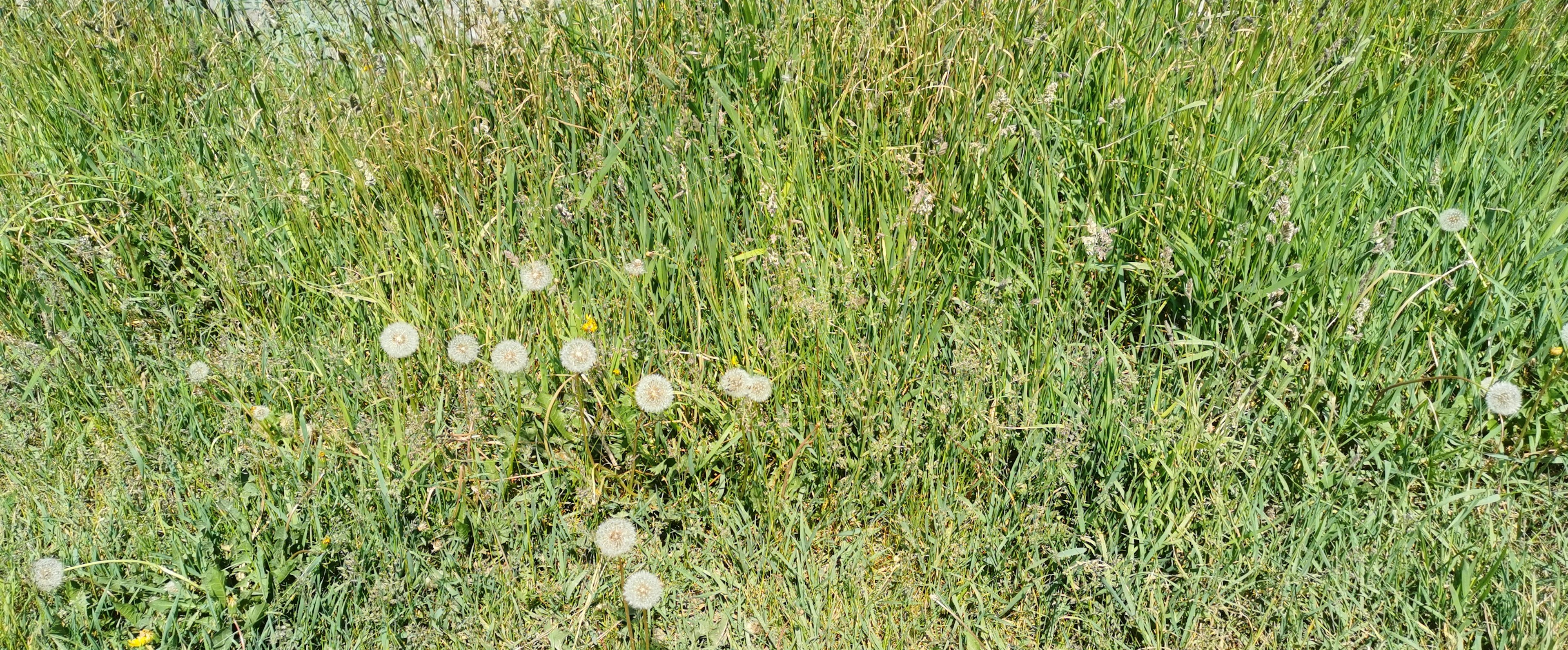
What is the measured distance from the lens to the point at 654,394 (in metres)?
2.06

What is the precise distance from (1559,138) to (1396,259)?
28.3 inches

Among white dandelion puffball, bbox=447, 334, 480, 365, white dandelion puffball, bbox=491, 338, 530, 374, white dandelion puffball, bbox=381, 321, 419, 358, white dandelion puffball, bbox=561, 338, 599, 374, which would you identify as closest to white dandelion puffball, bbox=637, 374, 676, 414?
white dandelion puffball, bbox=561, 338, 599, 374

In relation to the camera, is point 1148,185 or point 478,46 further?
point 478,46

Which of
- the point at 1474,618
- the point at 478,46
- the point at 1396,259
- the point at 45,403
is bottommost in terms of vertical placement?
the point at 1474,618

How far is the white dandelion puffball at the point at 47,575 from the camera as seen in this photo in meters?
1.88

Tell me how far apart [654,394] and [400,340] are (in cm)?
59

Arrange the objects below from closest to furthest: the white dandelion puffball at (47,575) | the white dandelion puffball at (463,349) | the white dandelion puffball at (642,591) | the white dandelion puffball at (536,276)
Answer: the white dandelion puffball at (642,591) < the white dandelion puffball at (47,575) < the white dandelion puffball at (463,349) < the white dandelion puffball at (536,276)

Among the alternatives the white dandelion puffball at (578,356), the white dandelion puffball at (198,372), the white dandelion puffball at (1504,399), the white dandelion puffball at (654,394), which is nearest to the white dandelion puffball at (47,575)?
the white dandelion puffball at (198,372)

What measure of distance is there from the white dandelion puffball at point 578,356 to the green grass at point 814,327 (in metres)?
0.18

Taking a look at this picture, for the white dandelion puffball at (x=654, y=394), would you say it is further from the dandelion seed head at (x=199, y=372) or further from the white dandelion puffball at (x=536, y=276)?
the dandelion seed head at (x=199, y=372)

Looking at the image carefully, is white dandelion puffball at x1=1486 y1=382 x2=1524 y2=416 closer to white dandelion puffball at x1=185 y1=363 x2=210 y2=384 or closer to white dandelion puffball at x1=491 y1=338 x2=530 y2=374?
white dandelion puffball at x1=491 y1=338 x2=530 y2=374

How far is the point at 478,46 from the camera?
2891 mm

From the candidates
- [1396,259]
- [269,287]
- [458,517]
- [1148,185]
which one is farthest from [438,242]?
[1396,259]

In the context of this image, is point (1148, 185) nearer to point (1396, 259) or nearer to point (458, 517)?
point (1396, 259)
